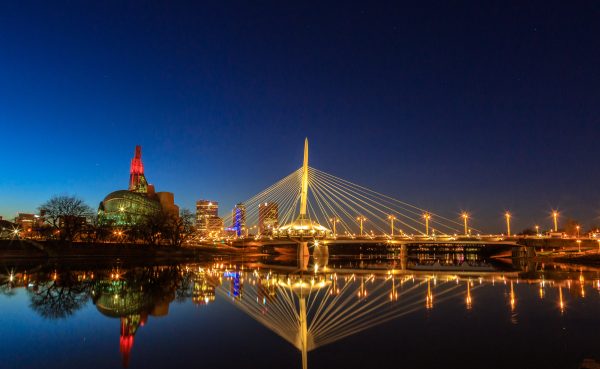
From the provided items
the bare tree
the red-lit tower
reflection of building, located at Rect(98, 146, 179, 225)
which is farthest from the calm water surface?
the red-lit tower

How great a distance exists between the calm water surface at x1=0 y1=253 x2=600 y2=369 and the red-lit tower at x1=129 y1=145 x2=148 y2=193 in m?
149

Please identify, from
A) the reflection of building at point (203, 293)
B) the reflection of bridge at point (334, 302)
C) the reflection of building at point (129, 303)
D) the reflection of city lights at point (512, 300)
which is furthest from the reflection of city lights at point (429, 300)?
the reflection of building at point (129, 303)

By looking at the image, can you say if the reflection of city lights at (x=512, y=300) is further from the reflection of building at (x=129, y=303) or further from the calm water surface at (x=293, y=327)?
the reflection of building at (x=129, y=303)

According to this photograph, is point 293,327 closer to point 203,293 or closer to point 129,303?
point 129,303

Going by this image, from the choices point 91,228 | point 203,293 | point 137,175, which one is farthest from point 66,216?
point 137,175

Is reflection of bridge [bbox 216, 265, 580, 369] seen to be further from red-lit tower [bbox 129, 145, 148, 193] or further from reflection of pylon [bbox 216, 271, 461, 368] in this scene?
red-lit tower [bbox 129, 145, 148, 193]

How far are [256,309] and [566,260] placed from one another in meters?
73.3

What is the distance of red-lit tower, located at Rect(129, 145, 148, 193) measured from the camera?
176 metres

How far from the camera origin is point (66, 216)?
7350cm

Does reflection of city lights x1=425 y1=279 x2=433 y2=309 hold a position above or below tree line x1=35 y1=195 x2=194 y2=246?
below

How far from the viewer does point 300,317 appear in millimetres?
22578

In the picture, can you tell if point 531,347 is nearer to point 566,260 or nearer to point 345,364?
point 345,364

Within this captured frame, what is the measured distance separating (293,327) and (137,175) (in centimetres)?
17286

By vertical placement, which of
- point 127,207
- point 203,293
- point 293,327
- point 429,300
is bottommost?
point 293,327
